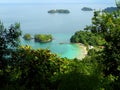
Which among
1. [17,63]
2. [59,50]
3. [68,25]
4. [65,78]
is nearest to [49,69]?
[17,63]

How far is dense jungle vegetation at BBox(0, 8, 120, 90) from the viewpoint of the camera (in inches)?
208

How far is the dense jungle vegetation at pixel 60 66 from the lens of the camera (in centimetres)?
529

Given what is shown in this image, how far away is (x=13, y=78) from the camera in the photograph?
5891 millimetres

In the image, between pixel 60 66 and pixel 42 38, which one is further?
pixel 42 38

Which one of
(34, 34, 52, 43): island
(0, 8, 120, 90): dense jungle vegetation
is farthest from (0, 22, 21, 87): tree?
(34, 34, 52, 43): island

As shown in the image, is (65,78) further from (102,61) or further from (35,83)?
(102,61)

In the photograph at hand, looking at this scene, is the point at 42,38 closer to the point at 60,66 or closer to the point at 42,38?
the point at 42,38

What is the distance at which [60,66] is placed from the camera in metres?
7.40

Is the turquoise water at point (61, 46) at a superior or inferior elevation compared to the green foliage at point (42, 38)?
inferior

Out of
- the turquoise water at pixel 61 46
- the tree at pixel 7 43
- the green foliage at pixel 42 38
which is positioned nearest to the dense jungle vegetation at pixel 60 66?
the tree at pixel 7 43

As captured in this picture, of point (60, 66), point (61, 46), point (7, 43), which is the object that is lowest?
point (61, 46)

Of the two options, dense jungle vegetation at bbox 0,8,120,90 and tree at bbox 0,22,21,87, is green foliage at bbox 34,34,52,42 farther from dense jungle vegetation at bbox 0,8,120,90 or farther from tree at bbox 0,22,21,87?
tree at bbox 0,22,21,87

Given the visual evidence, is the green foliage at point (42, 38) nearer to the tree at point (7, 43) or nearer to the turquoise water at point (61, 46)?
the turquoise water at point (61, 46)

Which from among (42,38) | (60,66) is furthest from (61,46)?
(60,66)
